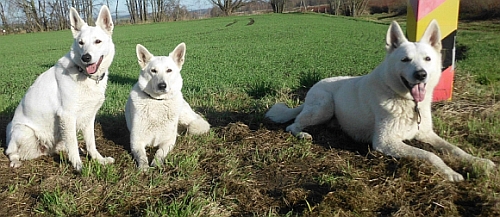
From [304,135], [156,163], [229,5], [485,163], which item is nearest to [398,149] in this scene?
[485,163]

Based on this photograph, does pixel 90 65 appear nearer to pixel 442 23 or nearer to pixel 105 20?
pixel 105 20

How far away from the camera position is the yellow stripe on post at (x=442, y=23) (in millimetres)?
5129

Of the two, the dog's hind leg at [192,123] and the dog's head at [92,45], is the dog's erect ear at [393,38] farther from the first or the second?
the dog's head at [92,45]

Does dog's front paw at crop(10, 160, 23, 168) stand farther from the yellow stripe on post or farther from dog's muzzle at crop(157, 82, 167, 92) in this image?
the yellow stripe on post

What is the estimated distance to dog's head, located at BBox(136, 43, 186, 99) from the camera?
4211 mm

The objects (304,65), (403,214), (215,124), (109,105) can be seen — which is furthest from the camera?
(304,65)

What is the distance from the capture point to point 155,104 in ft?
14.2

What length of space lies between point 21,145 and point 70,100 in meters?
0.84

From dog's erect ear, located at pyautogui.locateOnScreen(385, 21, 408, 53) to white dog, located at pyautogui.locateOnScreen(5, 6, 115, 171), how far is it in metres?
2.92

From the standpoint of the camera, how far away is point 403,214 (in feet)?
8.55

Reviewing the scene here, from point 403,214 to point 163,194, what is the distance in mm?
1854

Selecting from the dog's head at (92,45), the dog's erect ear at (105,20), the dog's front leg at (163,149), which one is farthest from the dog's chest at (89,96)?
the dog's front leg at (163,149)

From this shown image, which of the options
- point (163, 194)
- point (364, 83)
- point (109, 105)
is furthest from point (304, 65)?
point (163, 194)

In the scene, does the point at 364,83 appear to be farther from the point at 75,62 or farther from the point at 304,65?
the point at 304,65
